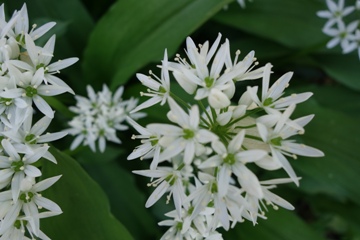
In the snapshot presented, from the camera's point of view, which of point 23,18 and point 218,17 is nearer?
point 23,18

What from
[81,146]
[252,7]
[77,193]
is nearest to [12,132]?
[77,193]

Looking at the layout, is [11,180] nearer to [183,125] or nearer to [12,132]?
[12,132]

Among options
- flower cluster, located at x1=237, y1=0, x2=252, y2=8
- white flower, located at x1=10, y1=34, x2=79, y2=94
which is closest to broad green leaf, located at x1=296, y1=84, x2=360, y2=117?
flower cluster, located at x1=237, y1=0, x2=252, y2=8

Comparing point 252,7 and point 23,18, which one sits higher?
point 252,7

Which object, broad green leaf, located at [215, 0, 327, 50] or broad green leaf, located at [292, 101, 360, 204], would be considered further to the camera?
broad green leaf, located at [215, 0, 327, 50]

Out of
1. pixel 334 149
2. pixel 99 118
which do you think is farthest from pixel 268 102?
pixel 334 149

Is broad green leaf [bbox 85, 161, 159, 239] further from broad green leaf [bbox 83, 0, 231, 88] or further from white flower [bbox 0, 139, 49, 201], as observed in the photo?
Answer: white flower [bbox 0, 139, 49, 201]

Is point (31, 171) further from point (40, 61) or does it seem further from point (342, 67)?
point (342, 67)

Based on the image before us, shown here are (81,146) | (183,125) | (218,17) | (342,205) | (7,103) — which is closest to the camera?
(183,125)
